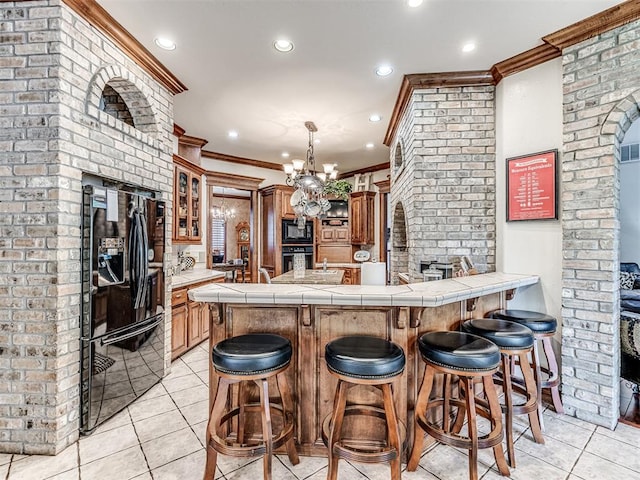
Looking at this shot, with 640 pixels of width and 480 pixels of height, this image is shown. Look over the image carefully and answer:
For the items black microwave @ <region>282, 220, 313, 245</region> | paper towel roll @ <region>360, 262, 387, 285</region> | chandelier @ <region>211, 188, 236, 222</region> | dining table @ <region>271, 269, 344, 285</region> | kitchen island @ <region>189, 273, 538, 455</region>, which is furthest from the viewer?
chandelier @ <region>211, 188, 236, 222</region>

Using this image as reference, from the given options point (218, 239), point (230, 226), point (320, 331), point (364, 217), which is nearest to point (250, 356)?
point (320, 331)

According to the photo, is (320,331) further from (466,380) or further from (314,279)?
(314,279)

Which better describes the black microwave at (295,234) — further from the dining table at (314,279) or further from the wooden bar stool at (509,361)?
the wooden bar stool at (509,361)

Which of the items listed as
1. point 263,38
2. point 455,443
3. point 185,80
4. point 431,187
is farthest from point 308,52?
point 455,443

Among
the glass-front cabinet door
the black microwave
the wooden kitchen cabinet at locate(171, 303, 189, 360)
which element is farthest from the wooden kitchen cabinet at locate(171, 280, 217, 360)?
the black microwave

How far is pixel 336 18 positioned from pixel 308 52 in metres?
0.45

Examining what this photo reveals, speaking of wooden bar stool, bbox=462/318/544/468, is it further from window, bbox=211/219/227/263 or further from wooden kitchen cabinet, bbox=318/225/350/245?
window, bbox=211/219/227/263

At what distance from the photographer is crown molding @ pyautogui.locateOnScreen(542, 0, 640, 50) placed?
212 centimetres

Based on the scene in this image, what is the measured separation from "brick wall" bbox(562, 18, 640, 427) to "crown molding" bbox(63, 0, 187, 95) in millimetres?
3411

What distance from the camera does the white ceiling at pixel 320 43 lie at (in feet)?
7.12

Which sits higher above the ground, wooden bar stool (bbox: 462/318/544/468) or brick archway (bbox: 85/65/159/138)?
brick archway (bbox: 85/65/159/138)

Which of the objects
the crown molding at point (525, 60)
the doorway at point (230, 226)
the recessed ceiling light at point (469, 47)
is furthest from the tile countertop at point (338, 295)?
the doorway at point (230, 226)

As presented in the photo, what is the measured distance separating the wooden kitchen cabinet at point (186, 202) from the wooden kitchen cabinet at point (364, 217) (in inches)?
128

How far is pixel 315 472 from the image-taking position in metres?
1.79
